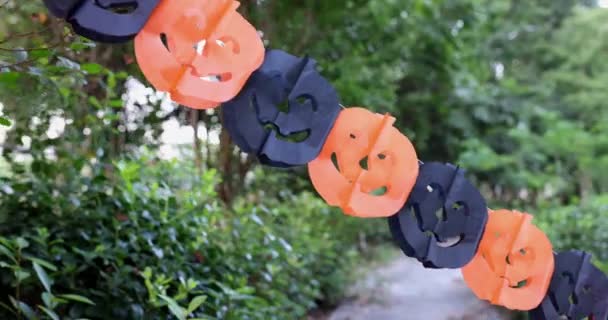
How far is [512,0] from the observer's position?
10.8 metres

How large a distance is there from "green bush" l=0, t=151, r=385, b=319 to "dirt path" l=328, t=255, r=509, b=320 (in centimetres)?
183

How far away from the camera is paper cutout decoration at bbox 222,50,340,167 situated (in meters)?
1.06

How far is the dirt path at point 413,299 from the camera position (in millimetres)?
3994

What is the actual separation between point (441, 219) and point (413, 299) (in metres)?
3.60

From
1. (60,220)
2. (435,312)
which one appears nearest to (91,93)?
(60,220)

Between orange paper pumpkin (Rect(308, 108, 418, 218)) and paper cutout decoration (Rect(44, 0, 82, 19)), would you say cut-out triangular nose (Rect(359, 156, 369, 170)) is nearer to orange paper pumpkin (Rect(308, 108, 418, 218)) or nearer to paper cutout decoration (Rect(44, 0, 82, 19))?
orange paper pumpkin (Rect(308, 108, 418, 218))

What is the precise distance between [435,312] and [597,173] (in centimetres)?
500

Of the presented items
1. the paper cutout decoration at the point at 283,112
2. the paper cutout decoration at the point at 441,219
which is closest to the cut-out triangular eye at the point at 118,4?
the paper cutout decoration at the point at 283,112

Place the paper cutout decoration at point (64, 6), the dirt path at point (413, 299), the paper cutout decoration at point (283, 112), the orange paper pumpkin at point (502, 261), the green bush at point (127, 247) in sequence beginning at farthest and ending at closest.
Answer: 1. the dirt path at point (413, 299)
2. the green bush at point (127, 247)
3. the orange paper pumpkin at point (502, 261)
4. the paper cutout decoration at point (283, 112)
5. the paper cutout decoration at point (64, 6)

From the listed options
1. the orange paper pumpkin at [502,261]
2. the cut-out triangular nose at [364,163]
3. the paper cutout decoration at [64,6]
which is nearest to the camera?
the paper cutout decoration at [64,6]

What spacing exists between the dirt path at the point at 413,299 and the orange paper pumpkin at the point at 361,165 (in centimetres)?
262

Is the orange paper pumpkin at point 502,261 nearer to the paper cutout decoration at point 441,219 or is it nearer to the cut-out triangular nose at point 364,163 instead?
the paper cutout decoration at point 441,219

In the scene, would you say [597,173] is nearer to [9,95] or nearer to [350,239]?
[350,239]

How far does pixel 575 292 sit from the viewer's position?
1.47m
